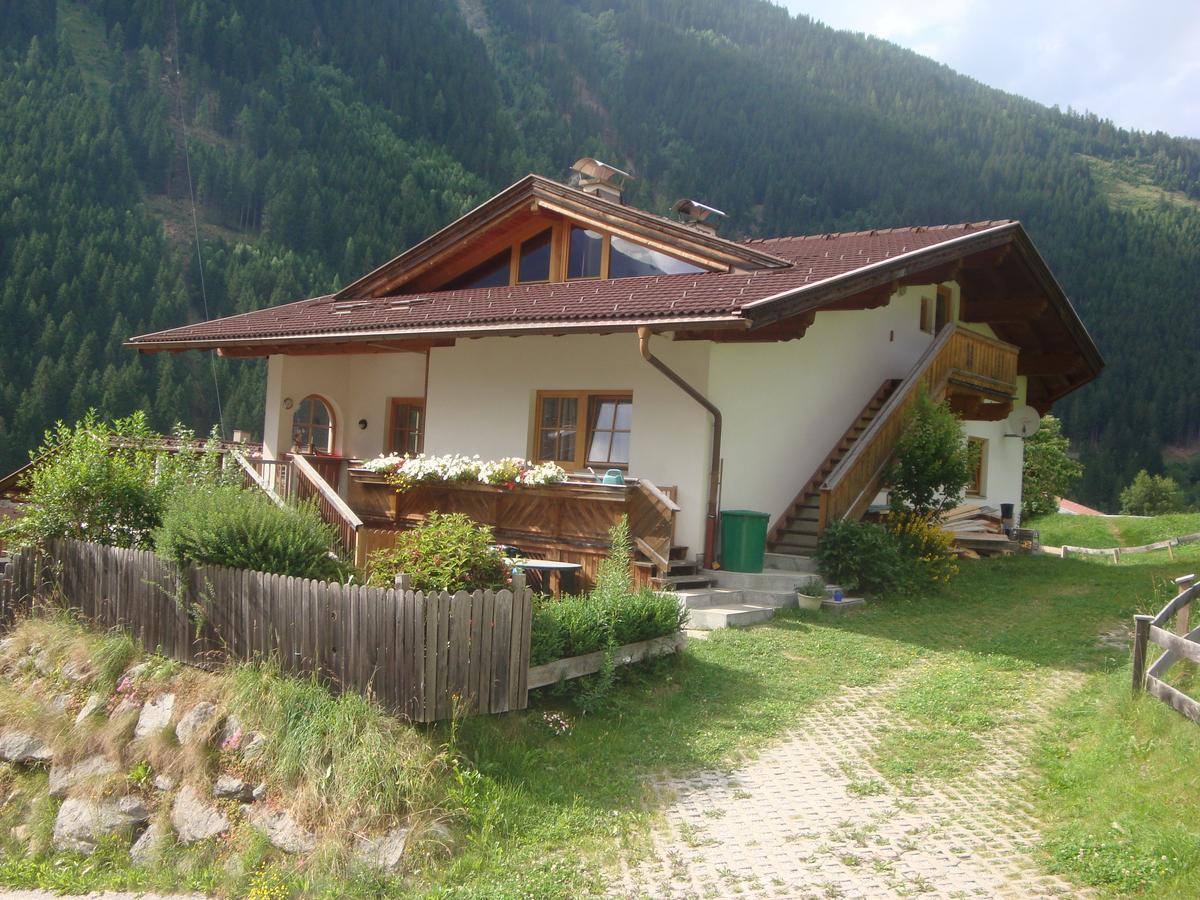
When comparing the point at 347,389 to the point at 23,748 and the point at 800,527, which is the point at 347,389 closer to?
the point at 800,527

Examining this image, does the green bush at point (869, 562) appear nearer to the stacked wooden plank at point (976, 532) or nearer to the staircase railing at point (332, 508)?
the stacked wooden plank at point (976, 532)

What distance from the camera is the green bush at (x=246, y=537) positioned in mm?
8969

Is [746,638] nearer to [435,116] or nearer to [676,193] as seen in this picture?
[435,116]

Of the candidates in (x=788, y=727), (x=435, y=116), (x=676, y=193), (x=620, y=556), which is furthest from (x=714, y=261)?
(x=676, y=193)

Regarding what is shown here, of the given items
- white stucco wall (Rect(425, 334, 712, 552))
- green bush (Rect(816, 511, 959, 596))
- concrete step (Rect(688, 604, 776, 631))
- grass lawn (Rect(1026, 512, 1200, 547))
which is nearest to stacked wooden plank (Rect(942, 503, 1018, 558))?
green bush (Rect(816, 511, 959, 596))

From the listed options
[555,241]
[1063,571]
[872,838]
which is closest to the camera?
[872,838]

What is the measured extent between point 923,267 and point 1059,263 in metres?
88.8

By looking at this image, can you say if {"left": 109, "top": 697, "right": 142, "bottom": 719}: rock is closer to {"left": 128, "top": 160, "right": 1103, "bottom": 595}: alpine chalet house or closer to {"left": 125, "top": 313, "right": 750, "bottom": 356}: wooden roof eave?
{"left": 128, "top": 160, "right": 1103, "bottom": 595}: alpine chalet house

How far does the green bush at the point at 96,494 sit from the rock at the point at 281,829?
4.76m

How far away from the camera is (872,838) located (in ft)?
19.8

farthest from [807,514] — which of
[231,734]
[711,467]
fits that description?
[231,734]

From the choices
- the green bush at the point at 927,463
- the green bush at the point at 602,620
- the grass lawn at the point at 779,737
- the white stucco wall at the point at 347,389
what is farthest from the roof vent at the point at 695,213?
the green bush at the point at 602,620

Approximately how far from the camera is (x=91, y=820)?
8414 millimetres

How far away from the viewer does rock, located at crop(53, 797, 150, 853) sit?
26.9 feet
